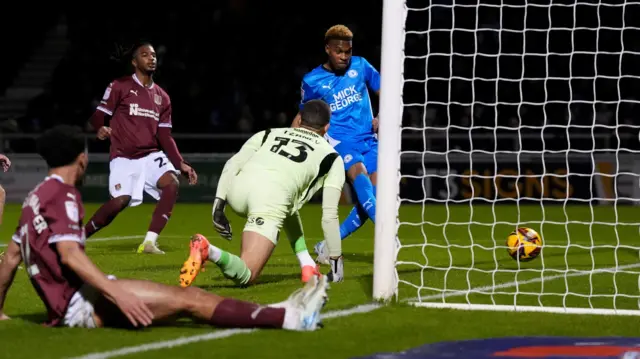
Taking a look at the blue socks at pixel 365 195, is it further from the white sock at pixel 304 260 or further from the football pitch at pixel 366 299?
the white sock at pixel 304 260

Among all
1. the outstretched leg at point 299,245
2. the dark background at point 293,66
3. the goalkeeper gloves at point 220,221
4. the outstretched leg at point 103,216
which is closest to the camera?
the goalkeeper gloves at point 220,221

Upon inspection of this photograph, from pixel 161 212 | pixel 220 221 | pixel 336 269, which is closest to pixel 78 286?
pixel 220 221

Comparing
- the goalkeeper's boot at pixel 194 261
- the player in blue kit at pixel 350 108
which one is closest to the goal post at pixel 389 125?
the goalkeeper's boot at pixel 194 261

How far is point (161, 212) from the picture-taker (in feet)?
37.2

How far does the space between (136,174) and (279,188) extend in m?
3.68

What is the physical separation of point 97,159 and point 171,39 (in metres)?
6.70

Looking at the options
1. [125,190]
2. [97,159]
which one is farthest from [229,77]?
[125,190]

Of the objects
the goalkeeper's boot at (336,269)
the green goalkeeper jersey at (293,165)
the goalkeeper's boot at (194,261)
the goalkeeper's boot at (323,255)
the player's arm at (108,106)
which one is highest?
the player's arm at (108,106)

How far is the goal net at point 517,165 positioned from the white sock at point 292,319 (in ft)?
4.56

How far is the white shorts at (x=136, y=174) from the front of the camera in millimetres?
11297

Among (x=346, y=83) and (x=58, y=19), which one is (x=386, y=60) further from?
(x=58, y=19)

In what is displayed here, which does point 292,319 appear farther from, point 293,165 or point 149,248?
point 149,248

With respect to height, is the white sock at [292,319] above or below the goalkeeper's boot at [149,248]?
above

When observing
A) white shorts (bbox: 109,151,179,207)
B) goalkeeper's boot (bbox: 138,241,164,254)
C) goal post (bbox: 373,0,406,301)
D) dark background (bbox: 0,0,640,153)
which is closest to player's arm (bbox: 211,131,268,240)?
goal post (bbox: 373,0,406,301)
